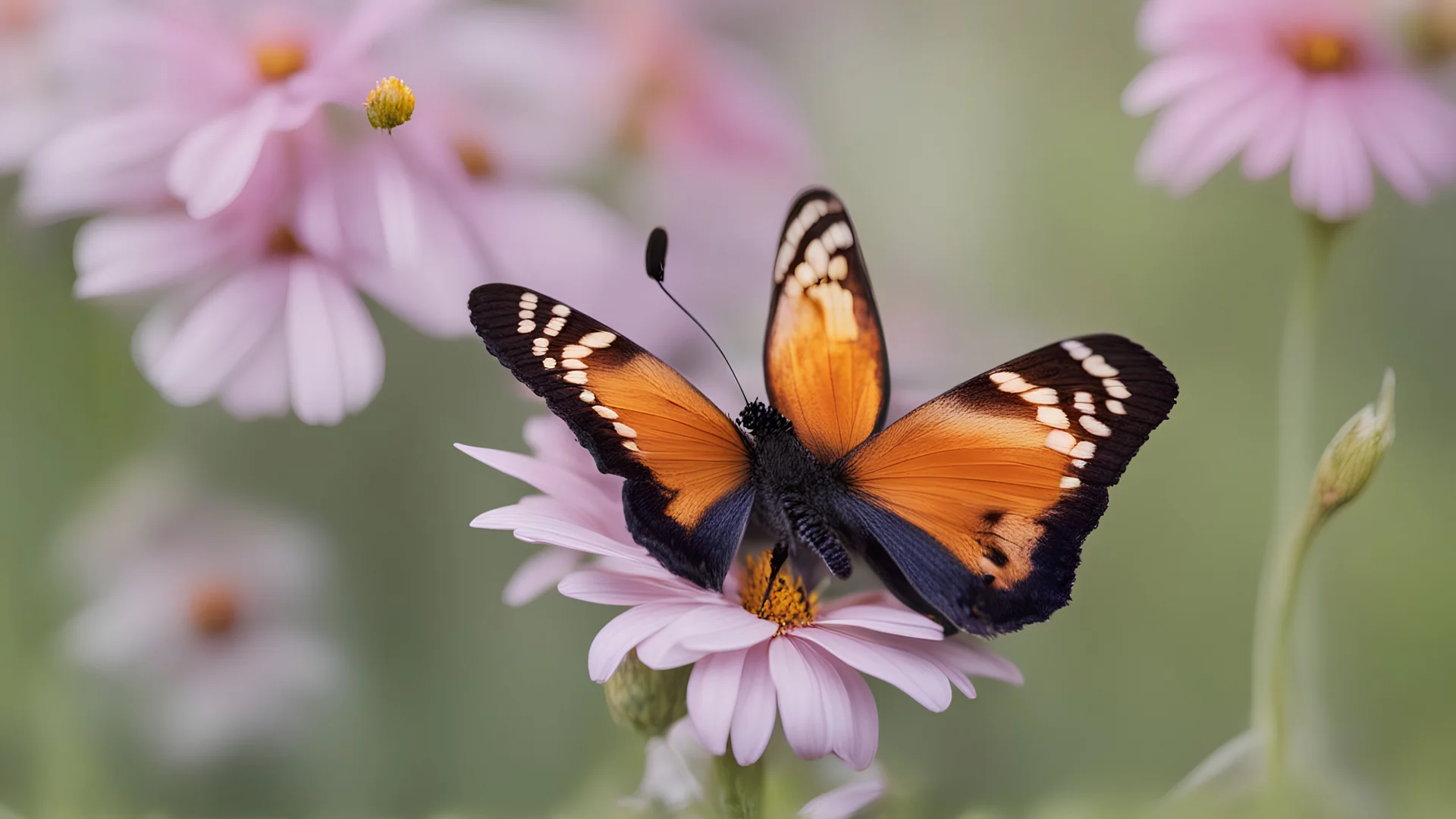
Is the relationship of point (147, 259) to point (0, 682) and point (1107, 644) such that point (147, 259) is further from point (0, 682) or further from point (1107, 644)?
point (1107, 644)

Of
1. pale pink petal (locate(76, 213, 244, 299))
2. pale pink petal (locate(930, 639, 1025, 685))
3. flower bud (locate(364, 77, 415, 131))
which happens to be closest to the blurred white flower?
pale pink petal (locate(76, 213, 244, 299))

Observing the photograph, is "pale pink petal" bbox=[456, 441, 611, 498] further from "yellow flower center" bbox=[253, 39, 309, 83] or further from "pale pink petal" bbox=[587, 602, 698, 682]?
"yellow flower center" bbox=[253, 39, 309, 83]

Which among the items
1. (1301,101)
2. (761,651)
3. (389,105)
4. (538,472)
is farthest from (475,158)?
(1301,101)

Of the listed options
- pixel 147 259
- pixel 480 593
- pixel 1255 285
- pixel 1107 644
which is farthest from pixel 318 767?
pixel 1255 285

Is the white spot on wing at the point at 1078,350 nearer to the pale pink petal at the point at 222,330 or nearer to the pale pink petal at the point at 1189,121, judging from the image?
the pale pink petal at the point at 1189,121

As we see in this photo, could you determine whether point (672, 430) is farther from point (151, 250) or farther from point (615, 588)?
point (151, 250)

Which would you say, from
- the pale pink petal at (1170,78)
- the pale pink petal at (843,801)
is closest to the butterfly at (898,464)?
the pale pink petal at (843,801)

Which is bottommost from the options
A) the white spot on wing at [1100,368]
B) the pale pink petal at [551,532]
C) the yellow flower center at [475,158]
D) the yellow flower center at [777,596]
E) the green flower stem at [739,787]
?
the green flower stem at [739,787]
